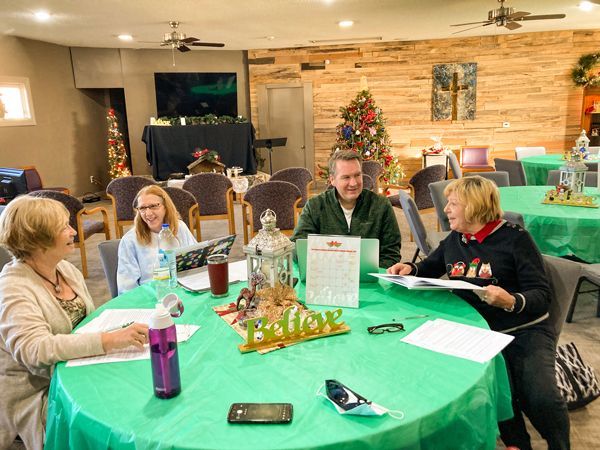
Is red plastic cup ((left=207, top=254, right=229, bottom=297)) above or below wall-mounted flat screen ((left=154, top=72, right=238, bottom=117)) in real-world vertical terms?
below

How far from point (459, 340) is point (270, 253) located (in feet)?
2.31

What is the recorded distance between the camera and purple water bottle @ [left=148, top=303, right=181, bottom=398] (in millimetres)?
1216

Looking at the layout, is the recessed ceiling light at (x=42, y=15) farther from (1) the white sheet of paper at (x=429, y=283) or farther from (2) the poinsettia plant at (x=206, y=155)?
(1) the white sheet of paper at (x=429, y=283)

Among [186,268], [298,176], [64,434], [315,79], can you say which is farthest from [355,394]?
[315,79]

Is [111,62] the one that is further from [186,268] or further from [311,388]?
[311,388]

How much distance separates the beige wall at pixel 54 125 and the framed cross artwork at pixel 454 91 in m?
6.80

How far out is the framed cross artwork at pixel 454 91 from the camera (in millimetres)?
9242

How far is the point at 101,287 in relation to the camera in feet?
14.8

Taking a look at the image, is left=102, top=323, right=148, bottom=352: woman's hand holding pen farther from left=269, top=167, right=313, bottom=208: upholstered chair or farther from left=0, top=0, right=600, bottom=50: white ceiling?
left=0, top=0, right=600, bottom=50: white ceiling

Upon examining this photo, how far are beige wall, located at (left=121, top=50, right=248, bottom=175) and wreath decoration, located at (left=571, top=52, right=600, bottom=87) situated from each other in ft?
21.0

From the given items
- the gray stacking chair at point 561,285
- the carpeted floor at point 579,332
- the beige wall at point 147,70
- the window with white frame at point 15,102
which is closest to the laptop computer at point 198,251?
the carpeted floor at point 579,332

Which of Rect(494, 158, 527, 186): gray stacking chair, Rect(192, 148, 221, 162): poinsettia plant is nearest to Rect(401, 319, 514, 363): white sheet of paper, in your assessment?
Rect(494, 158, 527, 186): gray stacking chair

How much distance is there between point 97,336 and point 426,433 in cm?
100

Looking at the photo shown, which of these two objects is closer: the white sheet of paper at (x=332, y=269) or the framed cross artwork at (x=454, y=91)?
the white sheet of paper at (x=332, y=269)
